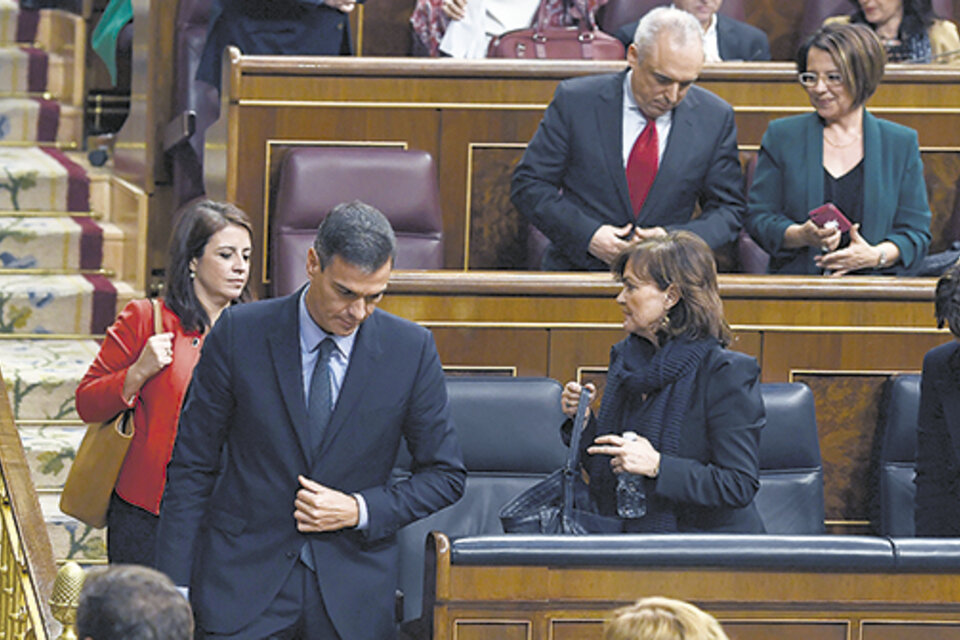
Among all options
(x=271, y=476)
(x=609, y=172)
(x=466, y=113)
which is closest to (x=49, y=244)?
(x=466, y=113)

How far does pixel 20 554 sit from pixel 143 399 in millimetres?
389

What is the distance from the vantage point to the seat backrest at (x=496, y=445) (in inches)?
129

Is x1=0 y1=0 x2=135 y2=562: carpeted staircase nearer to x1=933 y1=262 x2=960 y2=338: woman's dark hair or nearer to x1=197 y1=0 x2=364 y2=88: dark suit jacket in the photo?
x1=197 y1=0 x2=364 y2=88: dark suit jacket

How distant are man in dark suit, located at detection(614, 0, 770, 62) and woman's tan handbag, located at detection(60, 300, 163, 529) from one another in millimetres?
2411

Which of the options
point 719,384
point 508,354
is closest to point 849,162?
point 508,354

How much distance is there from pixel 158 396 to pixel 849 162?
183cm

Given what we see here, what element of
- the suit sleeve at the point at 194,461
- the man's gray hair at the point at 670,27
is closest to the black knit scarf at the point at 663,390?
the suit sleeve at the point at 194,461

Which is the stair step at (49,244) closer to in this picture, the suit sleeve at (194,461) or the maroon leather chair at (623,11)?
the maroon leather chair at (623,11)

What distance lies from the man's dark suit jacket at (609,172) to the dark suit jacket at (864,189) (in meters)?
0.09

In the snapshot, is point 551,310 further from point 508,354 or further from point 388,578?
point 388,578

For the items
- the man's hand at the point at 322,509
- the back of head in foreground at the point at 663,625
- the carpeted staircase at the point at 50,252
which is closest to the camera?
the back of head in foreground at the point at 663,625

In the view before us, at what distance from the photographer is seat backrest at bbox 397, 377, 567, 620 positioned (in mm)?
3271

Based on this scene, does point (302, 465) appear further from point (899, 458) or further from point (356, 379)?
point (899, 458)

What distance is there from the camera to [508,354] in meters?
3.62
